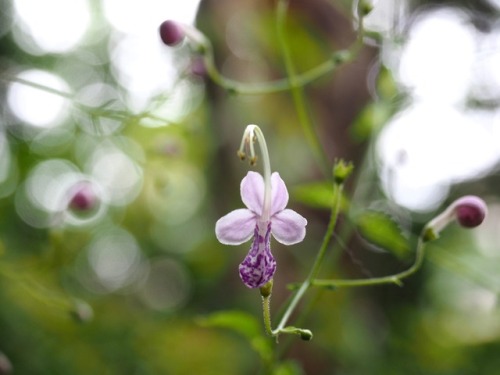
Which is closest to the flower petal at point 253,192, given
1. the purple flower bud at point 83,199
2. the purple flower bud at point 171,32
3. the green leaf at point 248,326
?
the green leaf at point 248,326

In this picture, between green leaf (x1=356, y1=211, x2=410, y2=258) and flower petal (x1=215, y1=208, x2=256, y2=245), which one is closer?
flower petal (x1=215, y1=208, x2=256, y2=245)

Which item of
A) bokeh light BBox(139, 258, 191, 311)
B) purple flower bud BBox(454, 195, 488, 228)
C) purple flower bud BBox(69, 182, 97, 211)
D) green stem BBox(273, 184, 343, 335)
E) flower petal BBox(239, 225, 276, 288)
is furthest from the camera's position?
bokeh light BBox(139, 258, 191, 311)

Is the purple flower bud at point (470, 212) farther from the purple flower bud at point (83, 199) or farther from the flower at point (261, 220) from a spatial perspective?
the purple flower bud at point (83, 199)

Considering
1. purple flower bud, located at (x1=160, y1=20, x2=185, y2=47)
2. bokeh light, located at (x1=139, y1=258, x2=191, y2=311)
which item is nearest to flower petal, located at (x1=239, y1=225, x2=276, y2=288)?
purple flower bud, located at (x1=160, y1=20, x2=185, y2=47)

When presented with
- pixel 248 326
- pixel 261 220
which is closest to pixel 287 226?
pixel 261 220

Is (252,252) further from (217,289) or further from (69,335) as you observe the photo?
(217,289)

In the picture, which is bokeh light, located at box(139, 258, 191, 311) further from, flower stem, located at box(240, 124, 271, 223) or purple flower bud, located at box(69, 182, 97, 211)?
flower stem, located at box(240, 124, 271, 223)

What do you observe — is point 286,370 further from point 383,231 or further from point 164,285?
point 164,285
